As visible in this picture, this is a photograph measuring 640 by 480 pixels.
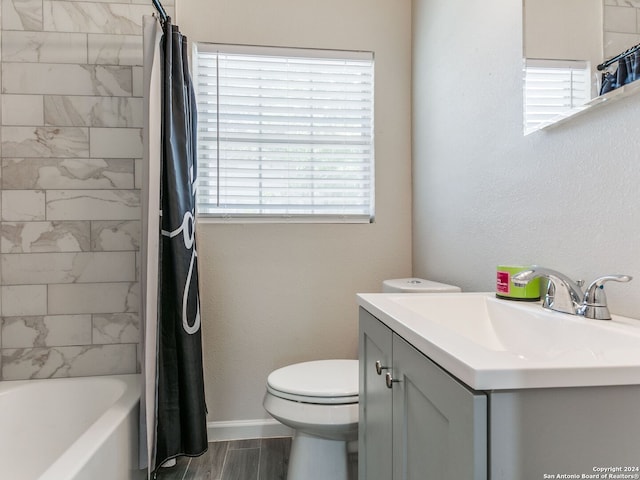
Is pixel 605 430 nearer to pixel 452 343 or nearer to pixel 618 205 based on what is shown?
pixel 452 343

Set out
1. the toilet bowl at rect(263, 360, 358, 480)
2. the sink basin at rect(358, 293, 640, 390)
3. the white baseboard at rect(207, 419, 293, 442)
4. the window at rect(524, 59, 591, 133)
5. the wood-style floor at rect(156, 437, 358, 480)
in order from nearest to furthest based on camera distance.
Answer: the sink basin at rect(358, 293, 640, 390), the window at rect(524, 59, 591, 133), the toilet bowl at rect(263, 360, 358, 480), the wood-style floor at rect(156, 437, 358, 480), the white baseboard at rect(207, 419, 293, 442)

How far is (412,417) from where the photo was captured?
0.68m

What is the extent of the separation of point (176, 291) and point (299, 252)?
2.12 feet

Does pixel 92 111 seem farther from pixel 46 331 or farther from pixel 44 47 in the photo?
pixel 46 331

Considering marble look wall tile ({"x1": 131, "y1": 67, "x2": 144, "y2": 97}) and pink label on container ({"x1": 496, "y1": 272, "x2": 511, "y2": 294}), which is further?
marble look wall tile ({"x1": 131, "y1": 67, "x2": 144, "y2": 97})

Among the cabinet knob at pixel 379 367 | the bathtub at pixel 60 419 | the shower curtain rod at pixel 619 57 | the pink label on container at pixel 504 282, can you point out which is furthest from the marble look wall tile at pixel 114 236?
the shower curtain rod at pixel 619 57

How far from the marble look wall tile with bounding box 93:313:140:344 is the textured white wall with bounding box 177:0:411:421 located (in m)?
0.34

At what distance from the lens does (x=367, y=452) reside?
3.37ft

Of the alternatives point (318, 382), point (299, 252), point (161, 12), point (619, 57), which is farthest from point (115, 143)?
point (619, 57)

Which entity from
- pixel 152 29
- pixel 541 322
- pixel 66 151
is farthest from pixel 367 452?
pixel 66 151

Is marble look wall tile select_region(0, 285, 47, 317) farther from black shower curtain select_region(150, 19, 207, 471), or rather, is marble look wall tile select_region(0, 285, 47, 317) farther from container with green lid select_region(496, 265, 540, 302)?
container with green lid select_region(496, 265, 540, 302)

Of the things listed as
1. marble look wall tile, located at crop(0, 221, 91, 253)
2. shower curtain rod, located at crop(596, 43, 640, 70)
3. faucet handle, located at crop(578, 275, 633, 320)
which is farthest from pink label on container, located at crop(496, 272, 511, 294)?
marble look wall tile, located at crop(0, 221, 91, 253)

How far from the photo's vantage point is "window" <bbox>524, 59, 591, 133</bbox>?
0.84m

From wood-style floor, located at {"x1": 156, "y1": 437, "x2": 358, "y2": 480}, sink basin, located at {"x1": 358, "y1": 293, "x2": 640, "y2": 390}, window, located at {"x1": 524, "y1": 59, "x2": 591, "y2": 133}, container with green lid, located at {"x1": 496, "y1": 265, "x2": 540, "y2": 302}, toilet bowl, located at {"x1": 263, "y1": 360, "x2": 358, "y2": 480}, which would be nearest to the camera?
sink basin, located at {"x1": 358, "y1": 293, "x2": 640, "y2": 390}
